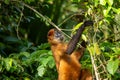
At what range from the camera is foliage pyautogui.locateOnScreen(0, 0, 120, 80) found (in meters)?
3.49

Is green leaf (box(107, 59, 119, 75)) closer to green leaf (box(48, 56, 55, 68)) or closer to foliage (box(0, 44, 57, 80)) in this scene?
foliage (box(0, 44, 57, 80))

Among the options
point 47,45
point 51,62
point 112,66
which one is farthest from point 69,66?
point 112,66

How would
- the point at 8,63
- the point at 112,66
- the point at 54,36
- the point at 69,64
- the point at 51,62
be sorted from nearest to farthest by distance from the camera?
the point at 112,66
the point at 69,64
the point at 51,62
the point at 54,36
the point at 8,63

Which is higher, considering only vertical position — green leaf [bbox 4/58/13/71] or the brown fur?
green leaf [bbox 4/58/13/71]

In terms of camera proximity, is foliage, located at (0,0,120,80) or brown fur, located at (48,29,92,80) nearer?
foliage, located at (0,0,120,80)

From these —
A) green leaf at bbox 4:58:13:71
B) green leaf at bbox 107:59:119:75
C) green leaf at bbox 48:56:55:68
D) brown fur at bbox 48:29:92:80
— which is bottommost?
green leaf at bbox 107:59:119:75

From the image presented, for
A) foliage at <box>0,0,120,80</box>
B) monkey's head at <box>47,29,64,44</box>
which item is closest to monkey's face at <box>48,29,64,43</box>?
monkey's head at <box>47,29,64,44</box>

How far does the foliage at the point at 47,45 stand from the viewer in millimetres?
3490

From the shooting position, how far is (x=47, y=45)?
5039 millimetres

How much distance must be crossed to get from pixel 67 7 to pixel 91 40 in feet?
21.3

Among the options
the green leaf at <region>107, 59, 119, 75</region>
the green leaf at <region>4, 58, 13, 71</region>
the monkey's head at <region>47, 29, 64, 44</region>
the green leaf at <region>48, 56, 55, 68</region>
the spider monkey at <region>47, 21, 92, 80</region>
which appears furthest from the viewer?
the green leaf at <region>4, 58, 13, 71</region>

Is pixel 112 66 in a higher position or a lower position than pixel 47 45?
lower

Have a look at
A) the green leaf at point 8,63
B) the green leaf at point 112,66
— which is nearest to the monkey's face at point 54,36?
the green leaf at point 8,63

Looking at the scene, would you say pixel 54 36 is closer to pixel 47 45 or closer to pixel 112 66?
pixel 47 45
